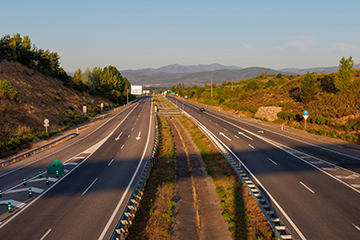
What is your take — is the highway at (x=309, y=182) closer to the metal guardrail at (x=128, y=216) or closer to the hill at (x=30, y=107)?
the metal guardrail at (x=128, y=216)

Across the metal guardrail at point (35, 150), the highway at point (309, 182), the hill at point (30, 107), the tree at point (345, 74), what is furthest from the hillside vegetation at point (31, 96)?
the tree at point (345, 74)

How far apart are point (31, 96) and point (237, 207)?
41.8 metres

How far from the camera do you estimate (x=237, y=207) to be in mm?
13430

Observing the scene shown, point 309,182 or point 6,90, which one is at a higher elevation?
point 6,90

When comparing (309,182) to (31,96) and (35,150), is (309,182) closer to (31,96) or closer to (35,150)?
(35,150)

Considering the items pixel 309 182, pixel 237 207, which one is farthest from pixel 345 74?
pixel 237 207

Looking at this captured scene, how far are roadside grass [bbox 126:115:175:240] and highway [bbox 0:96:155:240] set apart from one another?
1.11 m

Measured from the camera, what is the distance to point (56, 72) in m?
64.5

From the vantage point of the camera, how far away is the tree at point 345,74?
43.6m

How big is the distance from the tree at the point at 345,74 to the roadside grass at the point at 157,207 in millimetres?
39776

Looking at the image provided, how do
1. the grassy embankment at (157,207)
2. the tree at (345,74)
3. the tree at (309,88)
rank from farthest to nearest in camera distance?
the tree at (309,88)
the tree at (345,74)
the grassy embankment at (157,207)

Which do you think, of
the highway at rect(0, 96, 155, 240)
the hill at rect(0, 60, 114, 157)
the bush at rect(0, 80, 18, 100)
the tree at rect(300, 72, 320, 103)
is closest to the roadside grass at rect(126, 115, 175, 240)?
the highway at rect(0, 96, 155, 240)

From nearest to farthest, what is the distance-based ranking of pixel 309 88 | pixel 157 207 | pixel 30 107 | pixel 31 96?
pixel 157 207
pixel 30 107
pixel 31 96
pixel 309 88

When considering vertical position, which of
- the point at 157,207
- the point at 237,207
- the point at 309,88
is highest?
the point at 309,88
